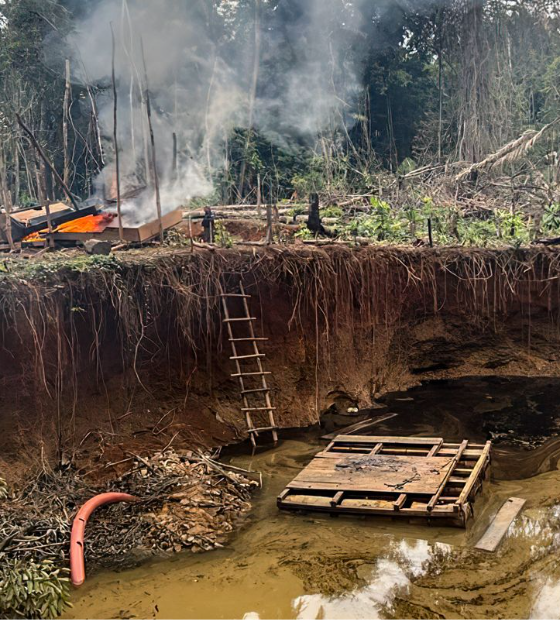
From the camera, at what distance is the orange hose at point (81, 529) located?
6.67 m

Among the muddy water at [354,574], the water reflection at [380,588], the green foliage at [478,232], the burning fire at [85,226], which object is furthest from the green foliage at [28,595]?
the green foliage at [478,232]

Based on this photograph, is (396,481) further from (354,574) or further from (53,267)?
(53,267)

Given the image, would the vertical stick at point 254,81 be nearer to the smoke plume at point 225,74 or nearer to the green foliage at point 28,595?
the smoke plume at point 225,74

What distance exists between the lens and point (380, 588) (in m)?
6.25

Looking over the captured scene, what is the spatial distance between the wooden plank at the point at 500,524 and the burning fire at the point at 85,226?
6907mm

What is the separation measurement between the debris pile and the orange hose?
4.3 inches

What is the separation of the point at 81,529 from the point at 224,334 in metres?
4.14

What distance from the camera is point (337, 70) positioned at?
21484 millimetres

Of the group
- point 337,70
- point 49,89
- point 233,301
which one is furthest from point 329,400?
point 337,70

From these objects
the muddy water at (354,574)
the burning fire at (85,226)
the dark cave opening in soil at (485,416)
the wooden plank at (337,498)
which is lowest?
the dark cave opening in soil at (485,416)

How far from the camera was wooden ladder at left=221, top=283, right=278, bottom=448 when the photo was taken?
33.0 feet

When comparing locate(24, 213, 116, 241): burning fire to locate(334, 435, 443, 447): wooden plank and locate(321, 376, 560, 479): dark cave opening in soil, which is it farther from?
locate(334, 435, 443, 447): wooden plank

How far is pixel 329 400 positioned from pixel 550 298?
5064 mm

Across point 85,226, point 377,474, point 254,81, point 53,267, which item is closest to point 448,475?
point 377,474
